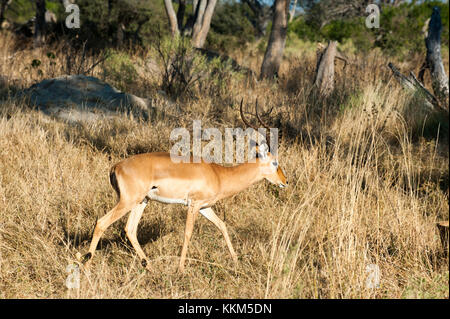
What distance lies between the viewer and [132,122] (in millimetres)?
6887

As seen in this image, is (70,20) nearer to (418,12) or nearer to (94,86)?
(94,86)

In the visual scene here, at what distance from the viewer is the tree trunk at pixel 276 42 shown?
11844mm

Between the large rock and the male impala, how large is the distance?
3.64 m

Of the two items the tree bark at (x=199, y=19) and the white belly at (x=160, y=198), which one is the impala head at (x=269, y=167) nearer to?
the white belly at (x=160, y=198)

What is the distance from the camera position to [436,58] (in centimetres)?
865

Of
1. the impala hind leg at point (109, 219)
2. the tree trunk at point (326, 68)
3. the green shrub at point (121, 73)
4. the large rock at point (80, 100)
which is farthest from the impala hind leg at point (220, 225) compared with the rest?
the green shrub at point (121, 73)

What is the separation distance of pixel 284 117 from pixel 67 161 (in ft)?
10.8

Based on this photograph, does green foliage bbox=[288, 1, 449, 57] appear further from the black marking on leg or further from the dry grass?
the black marking on leg

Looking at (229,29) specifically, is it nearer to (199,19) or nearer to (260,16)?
(199,19)

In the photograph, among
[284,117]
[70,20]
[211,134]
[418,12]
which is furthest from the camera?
[418,12]

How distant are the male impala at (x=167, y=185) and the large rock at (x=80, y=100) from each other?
12.0 feet

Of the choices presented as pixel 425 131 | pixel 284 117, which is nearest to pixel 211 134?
pixel 284 117

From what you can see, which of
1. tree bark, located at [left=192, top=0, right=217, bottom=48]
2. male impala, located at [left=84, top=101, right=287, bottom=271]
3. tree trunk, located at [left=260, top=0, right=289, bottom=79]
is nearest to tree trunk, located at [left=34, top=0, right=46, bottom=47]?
tree bark, located at [left=192, top=0, right=217, bottom=48]

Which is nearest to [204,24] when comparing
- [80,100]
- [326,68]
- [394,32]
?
[326,68]
